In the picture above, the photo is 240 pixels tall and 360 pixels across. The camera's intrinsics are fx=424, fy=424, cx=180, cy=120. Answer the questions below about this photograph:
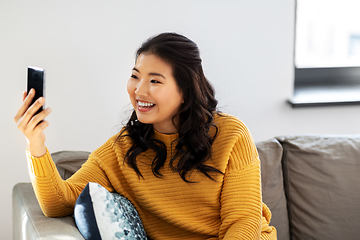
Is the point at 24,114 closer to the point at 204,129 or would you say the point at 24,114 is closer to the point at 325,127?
the point at 204,129

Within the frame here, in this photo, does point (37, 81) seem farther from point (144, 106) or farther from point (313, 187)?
point (313, 187)

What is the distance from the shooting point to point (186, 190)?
1525 millimetres

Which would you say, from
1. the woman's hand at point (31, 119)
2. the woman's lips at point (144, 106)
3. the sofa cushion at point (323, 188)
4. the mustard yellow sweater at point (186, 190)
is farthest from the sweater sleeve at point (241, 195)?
the woman's hand at point (31, 119)

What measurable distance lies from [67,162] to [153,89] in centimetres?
58

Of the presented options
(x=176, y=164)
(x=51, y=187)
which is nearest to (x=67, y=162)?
(x=51, y=187)

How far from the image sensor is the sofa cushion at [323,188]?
6.17 ft

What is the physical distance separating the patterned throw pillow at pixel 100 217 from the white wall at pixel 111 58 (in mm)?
971

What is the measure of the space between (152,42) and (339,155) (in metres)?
1.01

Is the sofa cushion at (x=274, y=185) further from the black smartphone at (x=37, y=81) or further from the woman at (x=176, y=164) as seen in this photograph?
the black smartphone at (x=37, y=81)

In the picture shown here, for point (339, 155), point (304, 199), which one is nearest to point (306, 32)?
point (339, 155)

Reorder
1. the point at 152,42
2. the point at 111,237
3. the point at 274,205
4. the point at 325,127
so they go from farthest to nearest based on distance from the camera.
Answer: the point at 325,127 → the point at 274,205 → the point at 152,42 → the point at 111,237

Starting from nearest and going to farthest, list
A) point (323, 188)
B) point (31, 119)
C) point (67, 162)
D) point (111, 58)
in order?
1. point (31, 119)
2. point (67, 162)
3. point (323, 188)
4. point (111, 58)

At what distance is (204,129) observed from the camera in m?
1.54

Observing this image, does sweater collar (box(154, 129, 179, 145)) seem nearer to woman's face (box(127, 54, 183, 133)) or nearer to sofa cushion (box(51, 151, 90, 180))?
woman's face (box(127, 54, 183, 133))
